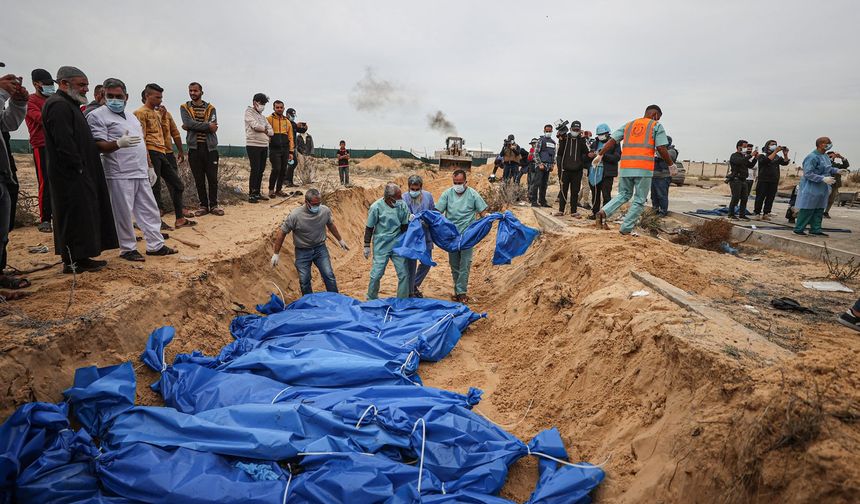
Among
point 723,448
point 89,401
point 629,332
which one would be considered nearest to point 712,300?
point 629,332

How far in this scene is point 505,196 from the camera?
1151 cm

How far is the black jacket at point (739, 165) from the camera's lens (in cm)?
916

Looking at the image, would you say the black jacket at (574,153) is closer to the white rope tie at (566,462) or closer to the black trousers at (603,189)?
the black trousers at (603,189)

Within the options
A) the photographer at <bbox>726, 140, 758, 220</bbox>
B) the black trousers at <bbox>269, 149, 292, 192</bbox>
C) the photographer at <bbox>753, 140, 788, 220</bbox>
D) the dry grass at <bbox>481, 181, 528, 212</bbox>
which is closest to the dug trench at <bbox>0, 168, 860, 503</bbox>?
the black trousers at <bbox>269, 149, 292, 192</bbox>

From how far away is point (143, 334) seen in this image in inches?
159

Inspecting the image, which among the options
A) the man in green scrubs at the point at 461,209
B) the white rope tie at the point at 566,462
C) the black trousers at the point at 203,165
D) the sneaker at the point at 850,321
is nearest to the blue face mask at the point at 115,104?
the black trousers at the point at 203,165

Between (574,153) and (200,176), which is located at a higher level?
(574,153)

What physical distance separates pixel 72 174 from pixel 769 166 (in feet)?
37.6

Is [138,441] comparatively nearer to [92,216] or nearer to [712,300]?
[92,216]

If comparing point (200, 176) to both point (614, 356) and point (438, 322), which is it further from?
point (614, 356)

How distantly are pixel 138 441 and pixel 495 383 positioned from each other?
3012 mm

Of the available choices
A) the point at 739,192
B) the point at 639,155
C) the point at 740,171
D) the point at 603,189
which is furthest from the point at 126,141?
the point at 739,192

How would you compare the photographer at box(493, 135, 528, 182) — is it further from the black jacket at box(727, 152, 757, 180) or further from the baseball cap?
the baseball cap

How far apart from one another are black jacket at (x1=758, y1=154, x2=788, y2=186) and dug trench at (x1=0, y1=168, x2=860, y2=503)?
3.62m
